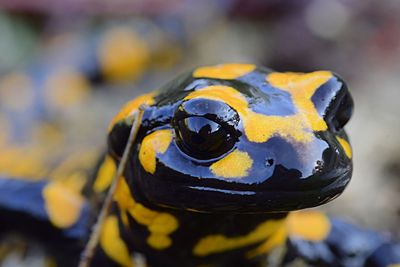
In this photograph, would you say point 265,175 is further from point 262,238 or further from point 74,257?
point 74,257

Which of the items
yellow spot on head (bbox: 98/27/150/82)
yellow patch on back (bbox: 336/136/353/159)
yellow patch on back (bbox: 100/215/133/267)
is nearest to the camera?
yellow patch on back (bbox: 336/136/353/159)

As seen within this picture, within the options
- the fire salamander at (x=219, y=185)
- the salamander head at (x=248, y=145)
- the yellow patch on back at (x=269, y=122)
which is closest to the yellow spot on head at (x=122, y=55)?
the fire salamander at (x=219, y=185)

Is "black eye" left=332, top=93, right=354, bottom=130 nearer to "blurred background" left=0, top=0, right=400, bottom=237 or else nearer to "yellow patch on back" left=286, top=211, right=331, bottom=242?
"yellow patch on back" left=286, top=211, right=331, bottom=242

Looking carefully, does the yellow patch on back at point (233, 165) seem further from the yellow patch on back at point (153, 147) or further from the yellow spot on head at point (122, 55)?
the yellow spot on head at point (122, 55)

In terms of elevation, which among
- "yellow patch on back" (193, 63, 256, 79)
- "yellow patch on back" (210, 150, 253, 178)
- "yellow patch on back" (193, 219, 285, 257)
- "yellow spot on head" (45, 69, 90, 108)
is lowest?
"yellow spot on head" (45, 69, 90, 108)

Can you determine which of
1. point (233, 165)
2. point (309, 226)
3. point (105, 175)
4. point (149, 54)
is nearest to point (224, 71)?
point (233, 165)

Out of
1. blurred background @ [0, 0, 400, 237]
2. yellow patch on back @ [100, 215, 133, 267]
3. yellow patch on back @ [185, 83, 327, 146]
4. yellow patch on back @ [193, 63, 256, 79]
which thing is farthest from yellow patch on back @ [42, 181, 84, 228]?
blurred background @ [0, 0, 400, 237]

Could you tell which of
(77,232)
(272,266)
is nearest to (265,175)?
(272,266)
